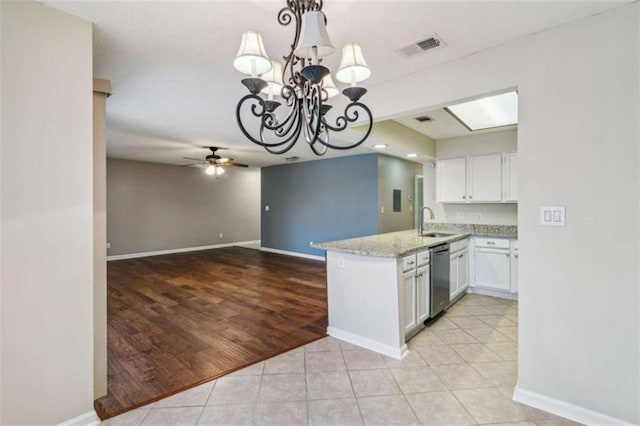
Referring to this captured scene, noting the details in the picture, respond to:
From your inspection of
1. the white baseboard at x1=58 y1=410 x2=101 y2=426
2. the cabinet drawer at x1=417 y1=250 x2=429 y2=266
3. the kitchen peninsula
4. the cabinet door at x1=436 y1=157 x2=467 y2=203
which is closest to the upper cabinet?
the cabinet door at x1=436 y1=157 x2=467 y2=203

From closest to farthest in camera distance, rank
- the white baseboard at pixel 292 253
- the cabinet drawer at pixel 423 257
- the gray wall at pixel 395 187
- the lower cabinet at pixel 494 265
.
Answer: the cabinet drawer at pixel 423 257 < the lower cabinet at pixel 494 265 < the gray wall at pixel 395 187 < the white baseboard at pixel 292 253

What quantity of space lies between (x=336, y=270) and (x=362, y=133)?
1.67 metres

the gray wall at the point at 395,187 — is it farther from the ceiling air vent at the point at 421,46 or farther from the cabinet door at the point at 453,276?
the ceiling air vent at the point at 421,46

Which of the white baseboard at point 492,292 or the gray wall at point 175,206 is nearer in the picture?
the white baseboard at point 492,292

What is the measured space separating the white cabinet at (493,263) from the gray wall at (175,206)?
705 cm

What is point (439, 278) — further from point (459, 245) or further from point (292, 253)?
point (292, 253)

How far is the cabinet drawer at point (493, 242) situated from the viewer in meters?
4.00

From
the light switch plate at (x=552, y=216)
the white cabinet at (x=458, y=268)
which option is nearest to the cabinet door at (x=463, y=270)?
the white cabinet at (x=458, y=268)

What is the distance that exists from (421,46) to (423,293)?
7.31 feet

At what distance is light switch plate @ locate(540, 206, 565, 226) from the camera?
187 centimetres

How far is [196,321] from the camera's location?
3.43m

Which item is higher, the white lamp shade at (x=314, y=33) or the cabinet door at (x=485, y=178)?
the white lamp shade at (x=314, y=33)

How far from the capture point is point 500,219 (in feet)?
14.6

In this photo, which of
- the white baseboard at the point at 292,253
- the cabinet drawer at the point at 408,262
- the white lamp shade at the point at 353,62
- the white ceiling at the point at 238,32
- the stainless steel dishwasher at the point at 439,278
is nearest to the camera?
the white lamp shade at the point at 353,62
